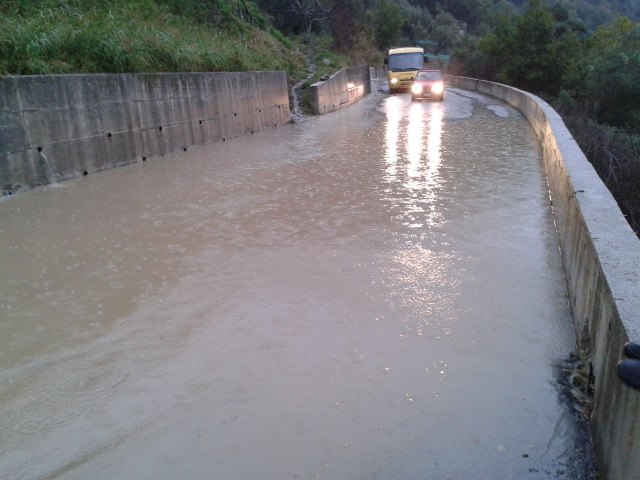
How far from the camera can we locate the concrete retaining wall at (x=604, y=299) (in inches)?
104

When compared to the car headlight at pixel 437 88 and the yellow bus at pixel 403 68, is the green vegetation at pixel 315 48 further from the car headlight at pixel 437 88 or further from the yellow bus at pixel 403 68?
the car headlight at pixel 437 88

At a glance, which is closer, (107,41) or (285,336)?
(285,336)

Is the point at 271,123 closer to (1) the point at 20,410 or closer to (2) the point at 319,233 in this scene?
(2) the point at 319,233

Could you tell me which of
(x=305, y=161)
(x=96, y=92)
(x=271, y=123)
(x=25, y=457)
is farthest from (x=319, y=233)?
(x=271, y=123)

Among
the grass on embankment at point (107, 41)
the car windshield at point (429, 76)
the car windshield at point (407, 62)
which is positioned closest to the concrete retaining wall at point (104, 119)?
the grass on embankment at point (107, 41)

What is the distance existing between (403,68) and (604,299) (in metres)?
31.6

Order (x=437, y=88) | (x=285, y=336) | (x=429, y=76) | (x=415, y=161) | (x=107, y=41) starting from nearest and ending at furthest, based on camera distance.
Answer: (x=285, y=336) < (x=107, y=41) < (x=415, y=161) < (x=437, y=88) < (x=429, y=76)

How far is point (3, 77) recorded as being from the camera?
8555 mm

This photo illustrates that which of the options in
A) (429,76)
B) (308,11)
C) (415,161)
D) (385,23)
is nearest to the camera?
(415,161)

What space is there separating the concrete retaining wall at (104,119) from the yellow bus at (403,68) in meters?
18.7

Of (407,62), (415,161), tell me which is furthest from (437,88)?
(415,161)

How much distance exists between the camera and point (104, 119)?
10602 mm

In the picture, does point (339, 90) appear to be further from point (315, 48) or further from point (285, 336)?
point (285, 336)

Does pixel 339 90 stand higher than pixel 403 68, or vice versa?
pixel 403 68
